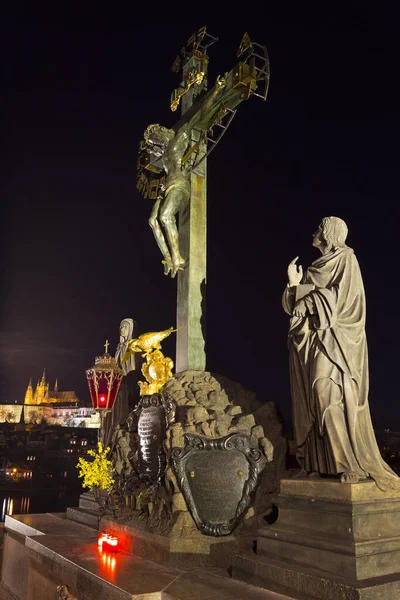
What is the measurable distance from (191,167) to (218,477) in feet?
18.8

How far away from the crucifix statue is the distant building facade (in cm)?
7776

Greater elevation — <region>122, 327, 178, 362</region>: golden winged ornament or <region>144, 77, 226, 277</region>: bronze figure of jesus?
<region>144, 77, 226, 277</region>: bronze figure of jesus

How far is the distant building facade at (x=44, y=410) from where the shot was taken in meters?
91.8

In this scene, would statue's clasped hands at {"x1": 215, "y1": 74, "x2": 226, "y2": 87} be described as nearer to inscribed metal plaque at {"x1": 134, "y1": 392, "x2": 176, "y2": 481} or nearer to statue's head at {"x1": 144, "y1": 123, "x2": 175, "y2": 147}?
statue's head at {"x1": 144, "y1": 123, "x2": 175, "y2": 147}

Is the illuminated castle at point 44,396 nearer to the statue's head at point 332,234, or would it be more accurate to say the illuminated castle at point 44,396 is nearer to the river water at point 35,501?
the river water at point 35,501

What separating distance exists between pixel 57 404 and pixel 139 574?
108776 millimetres

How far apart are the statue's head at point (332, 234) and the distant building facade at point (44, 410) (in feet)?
268

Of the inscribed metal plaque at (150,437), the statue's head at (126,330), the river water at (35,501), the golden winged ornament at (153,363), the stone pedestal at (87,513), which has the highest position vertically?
the statue's head at (126,330)

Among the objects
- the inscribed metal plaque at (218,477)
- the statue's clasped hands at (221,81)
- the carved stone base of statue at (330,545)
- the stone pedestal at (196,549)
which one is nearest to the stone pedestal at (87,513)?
the stone pedestal at (196,549)

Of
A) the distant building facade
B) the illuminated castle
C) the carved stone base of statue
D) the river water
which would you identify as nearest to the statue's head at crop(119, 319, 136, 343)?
the carved stone base of statue

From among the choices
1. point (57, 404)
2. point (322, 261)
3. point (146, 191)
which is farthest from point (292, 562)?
point (57, 404)

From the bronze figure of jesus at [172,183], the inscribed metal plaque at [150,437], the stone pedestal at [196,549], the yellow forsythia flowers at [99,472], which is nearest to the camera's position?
the stone pedestal at [196,549]

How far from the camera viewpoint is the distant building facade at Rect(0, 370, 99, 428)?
301 ft

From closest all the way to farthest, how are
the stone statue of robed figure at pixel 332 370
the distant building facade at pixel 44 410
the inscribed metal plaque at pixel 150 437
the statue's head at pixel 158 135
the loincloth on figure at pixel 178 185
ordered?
the stone statue of robed figure at pixel 332 370 → the inscribed metal plaque at pixel 150 437 → the loincloth on figure at pixel 178 185 → the statue's head at pixel 158 135 → the distant building facade at pixel 44 410
